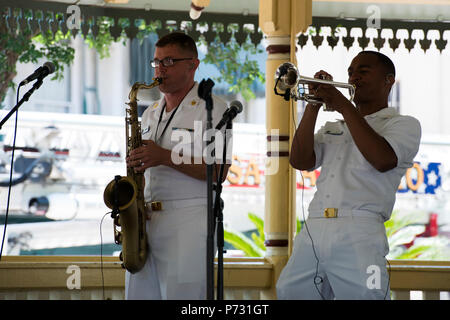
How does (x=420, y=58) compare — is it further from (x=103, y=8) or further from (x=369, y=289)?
(x=369, y=289)

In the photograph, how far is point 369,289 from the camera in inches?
100.0

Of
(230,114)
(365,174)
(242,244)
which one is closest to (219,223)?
(230,114)

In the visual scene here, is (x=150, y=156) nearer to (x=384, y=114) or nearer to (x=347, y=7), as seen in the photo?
(x=384, y=114)

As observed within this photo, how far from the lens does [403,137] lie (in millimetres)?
2725

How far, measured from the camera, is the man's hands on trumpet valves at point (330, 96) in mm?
2713

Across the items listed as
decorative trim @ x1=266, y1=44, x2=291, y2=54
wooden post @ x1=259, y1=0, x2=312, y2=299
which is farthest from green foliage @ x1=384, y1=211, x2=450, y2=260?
decorative trim @ x1=266, y1=44, x2=291, y2=54

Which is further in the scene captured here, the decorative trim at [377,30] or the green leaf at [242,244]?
the green leaf at [242,244]

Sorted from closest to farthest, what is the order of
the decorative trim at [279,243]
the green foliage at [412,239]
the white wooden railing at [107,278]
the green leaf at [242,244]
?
the white wooden railing at [107,278] → the decorative trim at [279,243] → the green leaf at [242,244] → the green foliage at [412,239]

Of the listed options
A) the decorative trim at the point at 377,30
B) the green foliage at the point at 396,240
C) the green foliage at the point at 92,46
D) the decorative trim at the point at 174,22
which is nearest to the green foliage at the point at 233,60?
the green foliage at the point at 92,46

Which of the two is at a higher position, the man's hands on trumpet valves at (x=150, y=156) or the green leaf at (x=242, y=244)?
the man's hands on trumpet valves at (x=150, y=156)

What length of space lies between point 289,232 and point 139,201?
1.37m

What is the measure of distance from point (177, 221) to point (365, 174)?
743 mm

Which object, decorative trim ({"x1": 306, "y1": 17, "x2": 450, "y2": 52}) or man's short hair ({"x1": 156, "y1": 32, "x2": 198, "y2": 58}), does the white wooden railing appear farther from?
decorative trim ({"x1": 306, "y1": 17, "x2": 450, "y2": 52})

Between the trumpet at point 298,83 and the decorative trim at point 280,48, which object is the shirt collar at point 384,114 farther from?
the decorative trim at point 280,48
